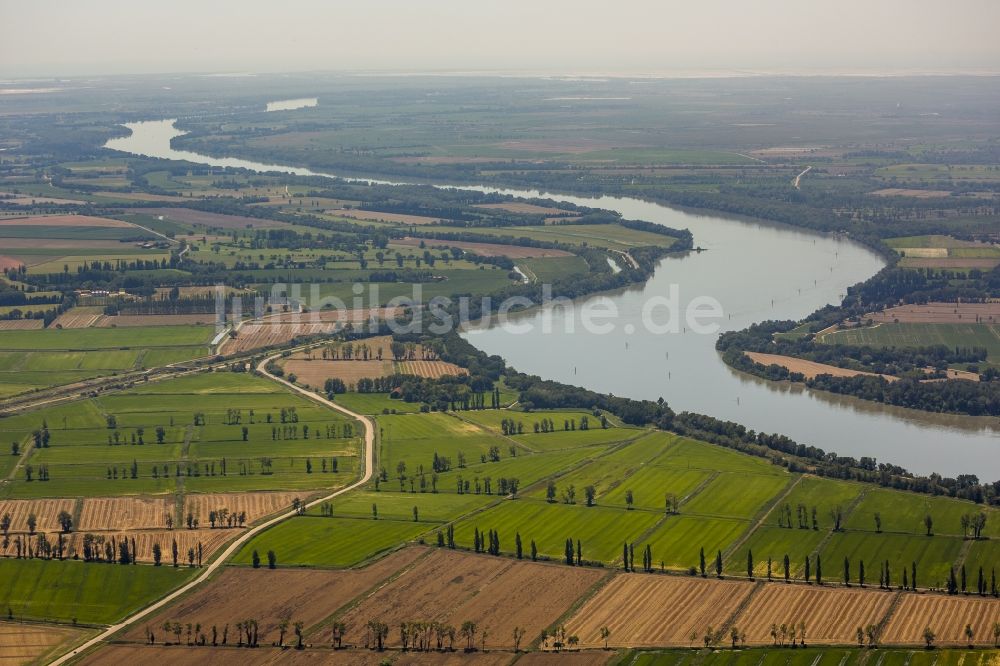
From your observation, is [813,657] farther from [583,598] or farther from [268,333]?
[268,333]

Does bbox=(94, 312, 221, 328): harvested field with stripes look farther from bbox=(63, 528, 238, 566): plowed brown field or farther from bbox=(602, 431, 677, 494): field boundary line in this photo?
bbox=(63, 528, 238, 566): plowed brown field

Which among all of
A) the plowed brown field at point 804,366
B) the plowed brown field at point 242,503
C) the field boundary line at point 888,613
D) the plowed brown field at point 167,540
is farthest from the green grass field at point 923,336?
the plowed brown field at point 167,540

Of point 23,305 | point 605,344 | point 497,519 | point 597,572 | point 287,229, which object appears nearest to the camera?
point 597,572

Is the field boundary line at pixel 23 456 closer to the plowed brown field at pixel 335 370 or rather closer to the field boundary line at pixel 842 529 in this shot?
the plowed brown field at pixel 335 370

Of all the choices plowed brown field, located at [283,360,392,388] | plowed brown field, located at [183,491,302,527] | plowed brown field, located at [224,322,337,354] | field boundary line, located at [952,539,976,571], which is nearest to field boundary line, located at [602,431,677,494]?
plowed brown field, located at [183,491,302,527]

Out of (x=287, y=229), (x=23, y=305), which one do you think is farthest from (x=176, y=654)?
(x=287, y=229)

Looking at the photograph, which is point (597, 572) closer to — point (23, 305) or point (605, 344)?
point (605, 344)
